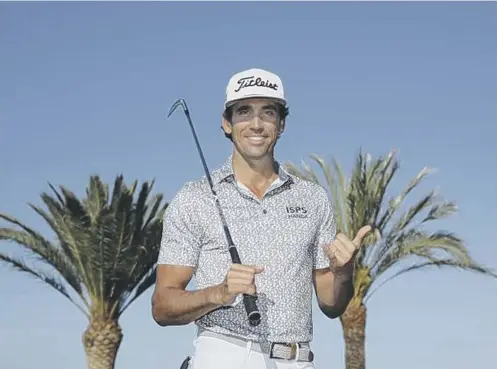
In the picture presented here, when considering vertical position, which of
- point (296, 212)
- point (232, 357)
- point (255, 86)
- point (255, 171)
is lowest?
point (232, 357)

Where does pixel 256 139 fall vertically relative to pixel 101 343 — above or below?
below

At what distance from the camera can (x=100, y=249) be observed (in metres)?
24.8

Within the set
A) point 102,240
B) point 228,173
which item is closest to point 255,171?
point 228,173

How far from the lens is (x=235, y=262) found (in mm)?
4496

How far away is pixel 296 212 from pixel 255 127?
0.45 m

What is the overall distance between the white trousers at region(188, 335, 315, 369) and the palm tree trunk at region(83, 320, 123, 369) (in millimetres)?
22244

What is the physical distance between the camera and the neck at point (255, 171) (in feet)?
16.3

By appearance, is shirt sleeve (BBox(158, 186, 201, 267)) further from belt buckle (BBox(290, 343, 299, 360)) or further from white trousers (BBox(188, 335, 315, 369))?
belt buckle (BBox(290, 343, 299, 360))

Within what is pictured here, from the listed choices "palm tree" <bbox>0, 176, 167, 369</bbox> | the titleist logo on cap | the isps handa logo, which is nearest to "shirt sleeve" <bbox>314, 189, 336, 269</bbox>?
the isps handa logo

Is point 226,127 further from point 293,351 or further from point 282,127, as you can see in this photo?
point 293,351

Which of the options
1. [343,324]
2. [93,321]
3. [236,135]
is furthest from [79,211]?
[236,135]

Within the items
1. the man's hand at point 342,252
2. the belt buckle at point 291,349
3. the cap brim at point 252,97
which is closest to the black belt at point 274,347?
the belt buckle at point 291,349

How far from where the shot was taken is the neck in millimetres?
4980

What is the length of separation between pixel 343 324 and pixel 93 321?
650 cm
